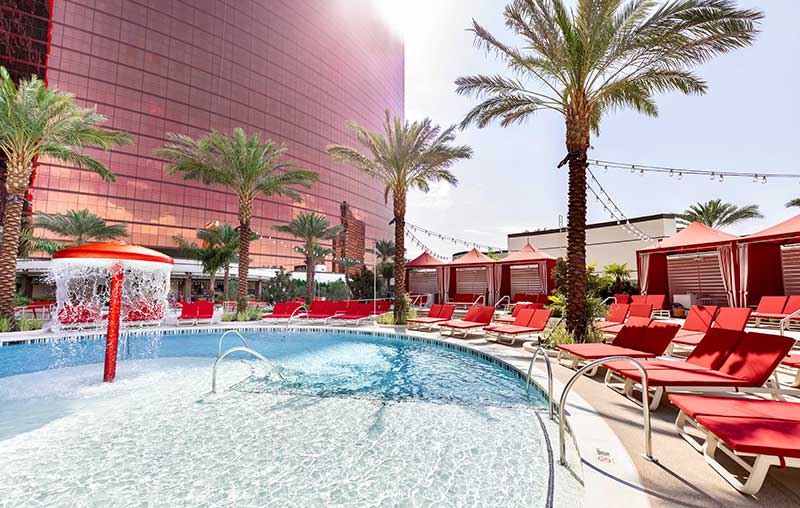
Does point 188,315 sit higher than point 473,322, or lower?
lower

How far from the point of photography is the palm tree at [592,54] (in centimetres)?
780

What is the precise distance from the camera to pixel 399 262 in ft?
47.4

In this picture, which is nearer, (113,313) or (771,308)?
(113,313)

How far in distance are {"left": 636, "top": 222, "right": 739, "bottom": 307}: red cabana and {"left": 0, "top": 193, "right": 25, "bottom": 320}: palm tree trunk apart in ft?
75.4

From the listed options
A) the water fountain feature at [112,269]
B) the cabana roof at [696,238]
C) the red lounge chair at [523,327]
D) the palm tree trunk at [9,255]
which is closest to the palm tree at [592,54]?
the red lounge chair at [523,327]

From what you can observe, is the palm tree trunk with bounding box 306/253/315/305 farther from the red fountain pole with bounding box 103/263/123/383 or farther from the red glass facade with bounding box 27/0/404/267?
the red glass facade with bounding box 27/0/404/267

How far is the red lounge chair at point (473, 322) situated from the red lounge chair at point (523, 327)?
1.55 feet

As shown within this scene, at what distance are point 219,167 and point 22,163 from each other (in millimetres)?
6413

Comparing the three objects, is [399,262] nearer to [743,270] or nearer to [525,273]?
[525,273]

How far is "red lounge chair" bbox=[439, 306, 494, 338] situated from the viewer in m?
10.1

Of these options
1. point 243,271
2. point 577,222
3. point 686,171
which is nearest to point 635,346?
point 577,222

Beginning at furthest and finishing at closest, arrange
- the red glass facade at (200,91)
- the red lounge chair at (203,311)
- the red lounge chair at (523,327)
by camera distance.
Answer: the red glass facade at (200,91) → the red lounge chair at (203,311) → the red lounge chair at (523,327)

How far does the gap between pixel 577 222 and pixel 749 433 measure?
268 inches

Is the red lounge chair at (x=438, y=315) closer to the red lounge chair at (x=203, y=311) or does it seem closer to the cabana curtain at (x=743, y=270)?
the red lounge chair at (x=203, y=311)
